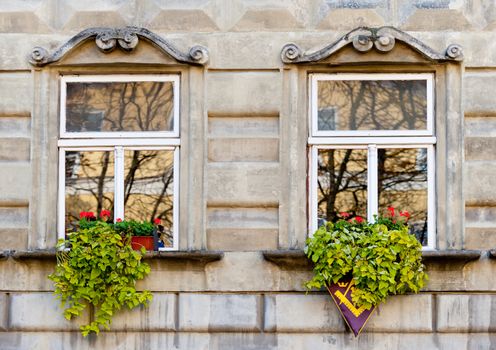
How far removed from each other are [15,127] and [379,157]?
11.2 feet

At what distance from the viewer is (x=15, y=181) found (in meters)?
13.0

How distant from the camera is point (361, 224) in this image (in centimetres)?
1271

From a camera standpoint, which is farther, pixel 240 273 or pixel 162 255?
pixel 240 273

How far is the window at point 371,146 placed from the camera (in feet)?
42.7

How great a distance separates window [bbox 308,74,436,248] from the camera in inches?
512

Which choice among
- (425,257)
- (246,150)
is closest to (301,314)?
(425,257)

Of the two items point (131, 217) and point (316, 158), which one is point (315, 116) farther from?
point (131, 217)

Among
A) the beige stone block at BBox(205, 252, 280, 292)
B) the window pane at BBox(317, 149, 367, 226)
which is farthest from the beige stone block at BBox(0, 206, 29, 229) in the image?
the window pane at BBox(317, 149, 367, 226)

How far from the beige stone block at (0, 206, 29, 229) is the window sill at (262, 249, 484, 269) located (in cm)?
226

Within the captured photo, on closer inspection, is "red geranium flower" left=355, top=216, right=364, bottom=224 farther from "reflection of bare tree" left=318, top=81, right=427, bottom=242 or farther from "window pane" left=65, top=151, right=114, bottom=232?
"window pane" left=65, top=151, right=114, bottom=232

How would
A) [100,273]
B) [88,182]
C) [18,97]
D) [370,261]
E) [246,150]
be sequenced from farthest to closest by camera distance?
[88,182]
[18,97]
[246,150]
[100,273]
[370,261]

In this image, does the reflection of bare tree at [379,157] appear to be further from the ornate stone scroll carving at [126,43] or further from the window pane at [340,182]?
the ornate stone scroll carving at [126,43]

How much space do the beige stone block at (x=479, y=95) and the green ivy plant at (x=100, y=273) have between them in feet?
10.8

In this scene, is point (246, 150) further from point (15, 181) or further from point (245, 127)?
point (15, 181)
